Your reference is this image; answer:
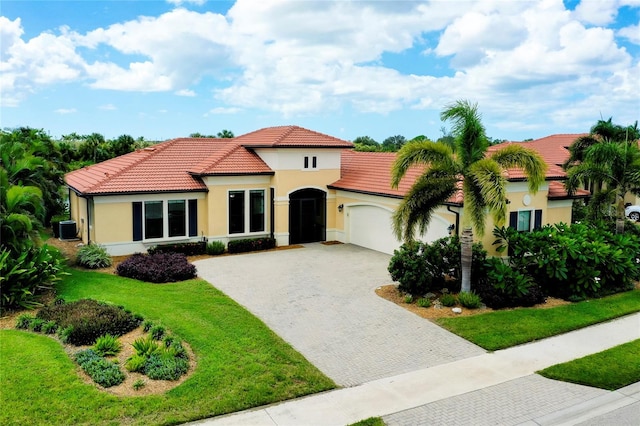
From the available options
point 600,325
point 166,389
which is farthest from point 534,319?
point 166,389

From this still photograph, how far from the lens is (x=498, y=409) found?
963cm

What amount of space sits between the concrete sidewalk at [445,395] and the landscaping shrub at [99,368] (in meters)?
2.25

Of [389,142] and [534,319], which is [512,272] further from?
[389,142]

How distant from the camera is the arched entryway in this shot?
24922 mm

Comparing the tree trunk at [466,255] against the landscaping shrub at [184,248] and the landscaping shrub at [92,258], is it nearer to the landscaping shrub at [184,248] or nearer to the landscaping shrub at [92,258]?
the landscaping shrub at [184,248]

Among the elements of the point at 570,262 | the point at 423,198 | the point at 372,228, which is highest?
the point at 423,198

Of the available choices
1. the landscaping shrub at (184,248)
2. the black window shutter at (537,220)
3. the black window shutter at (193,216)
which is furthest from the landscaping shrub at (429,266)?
the black window shutter at (193,216)

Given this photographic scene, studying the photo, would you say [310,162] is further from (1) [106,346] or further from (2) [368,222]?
(1) [106,346]

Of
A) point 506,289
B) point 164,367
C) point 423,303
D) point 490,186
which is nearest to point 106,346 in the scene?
point 164,367

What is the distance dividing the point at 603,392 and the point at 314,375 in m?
5.81

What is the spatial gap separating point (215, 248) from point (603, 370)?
A: 15557mm

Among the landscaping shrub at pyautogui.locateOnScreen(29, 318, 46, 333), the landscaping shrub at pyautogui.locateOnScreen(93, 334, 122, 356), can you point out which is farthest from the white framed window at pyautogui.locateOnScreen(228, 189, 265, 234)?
the landscaping shrub at pyautogui.locateOnScreen(93, 334, 122, 356)

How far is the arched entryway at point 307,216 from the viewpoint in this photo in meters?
24.9

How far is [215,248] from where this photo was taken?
22.5 m
